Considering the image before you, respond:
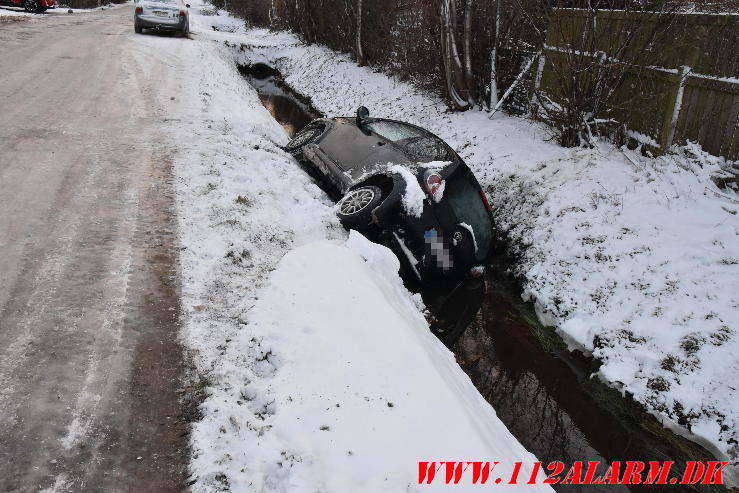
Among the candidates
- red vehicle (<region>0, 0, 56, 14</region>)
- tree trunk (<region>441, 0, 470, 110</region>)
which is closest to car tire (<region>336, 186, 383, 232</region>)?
tree trunk (<region>441, 0, 470, 110</region>)

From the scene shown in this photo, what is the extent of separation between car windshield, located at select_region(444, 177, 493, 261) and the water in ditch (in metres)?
0.84

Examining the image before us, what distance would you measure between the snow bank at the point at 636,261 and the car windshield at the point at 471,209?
3.43 feet

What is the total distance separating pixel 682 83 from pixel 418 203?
178 inches

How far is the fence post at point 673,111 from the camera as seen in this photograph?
7.14m

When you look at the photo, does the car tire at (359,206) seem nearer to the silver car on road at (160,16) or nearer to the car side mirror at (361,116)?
the car side mirror at (361,116)

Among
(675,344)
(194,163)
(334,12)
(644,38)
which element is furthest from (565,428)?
(334,12)

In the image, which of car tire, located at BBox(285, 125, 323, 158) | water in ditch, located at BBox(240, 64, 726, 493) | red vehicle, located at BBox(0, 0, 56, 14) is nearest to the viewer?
water in ditch, located at BBox(240, 64, 726, 493)

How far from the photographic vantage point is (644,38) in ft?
24.8

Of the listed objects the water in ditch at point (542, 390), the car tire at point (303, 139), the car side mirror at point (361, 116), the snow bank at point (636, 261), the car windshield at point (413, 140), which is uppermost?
the car side mirror at point (361, 116)

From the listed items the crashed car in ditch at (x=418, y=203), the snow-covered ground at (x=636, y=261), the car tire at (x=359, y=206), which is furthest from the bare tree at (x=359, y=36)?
the car tire at (x=359, y=206)

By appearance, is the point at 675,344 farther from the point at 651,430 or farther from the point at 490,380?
the point at 490,380

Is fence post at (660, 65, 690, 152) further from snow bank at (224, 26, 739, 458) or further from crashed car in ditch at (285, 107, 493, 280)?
crashed car in ditch at (285, 107, 493, 280)

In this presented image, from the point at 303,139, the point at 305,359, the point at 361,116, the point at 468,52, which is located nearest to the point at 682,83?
→ the point at 361,116

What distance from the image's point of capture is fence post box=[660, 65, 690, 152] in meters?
7.14
